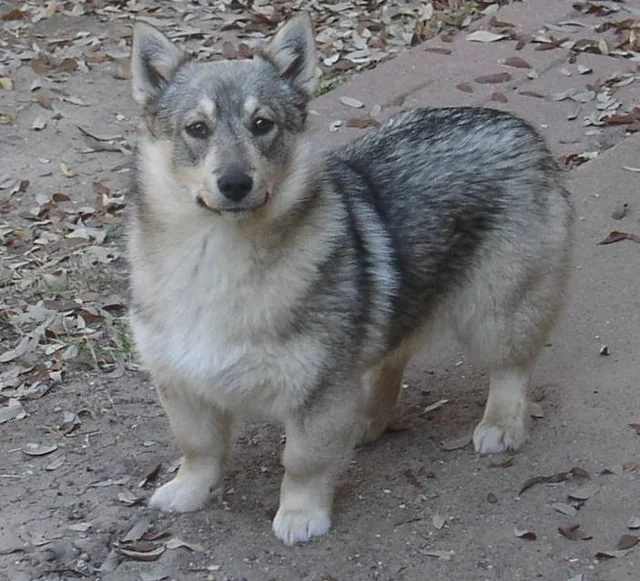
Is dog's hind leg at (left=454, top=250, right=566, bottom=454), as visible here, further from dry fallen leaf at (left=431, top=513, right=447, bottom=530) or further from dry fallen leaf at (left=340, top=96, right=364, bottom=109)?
dry fallen leaf at (left=340, top=96, right=364, bottom=109)

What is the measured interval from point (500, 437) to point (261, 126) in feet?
5.80

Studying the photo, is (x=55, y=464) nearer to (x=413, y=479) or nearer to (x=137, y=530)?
(x=137, y=530)

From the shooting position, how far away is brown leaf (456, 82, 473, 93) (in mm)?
8516

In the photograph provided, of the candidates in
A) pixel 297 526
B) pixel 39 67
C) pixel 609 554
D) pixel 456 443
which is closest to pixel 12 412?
pixel 297 526

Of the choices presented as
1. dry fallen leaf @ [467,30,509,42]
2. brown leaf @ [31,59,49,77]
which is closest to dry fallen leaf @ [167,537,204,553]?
dry fallen leaf @ [467,30,509,42]

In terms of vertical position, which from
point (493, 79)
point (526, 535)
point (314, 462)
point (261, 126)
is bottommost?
point (493, 79)

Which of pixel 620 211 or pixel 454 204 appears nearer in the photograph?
pixel 454 204

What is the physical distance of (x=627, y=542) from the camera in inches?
175

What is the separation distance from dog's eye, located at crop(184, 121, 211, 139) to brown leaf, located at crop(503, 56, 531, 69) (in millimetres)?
5179

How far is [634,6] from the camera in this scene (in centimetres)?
1012

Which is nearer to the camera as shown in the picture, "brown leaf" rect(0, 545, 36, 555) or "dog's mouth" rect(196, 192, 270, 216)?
"dog's mouth" rect(196, 192, 270, 216)

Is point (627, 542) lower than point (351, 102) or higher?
higher

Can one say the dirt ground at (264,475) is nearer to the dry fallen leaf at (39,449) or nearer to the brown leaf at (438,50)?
the dry fallen leaf at (39,449)

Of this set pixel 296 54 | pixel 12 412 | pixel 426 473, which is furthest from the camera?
pixel 12 412
